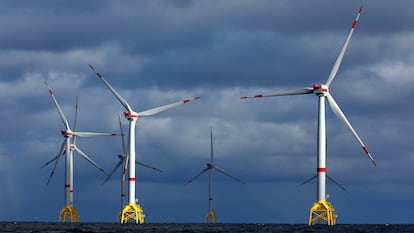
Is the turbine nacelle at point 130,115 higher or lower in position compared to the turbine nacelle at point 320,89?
higher

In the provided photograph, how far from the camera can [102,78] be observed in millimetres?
173250

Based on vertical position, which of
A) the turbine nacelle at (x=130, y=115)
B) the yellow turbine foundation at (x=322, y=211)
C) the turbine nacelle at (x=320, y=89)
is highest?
the turbine nacelle at (x=130, y=115)

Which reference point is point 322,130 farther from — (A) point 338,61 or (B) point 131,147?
(B) point 131,147

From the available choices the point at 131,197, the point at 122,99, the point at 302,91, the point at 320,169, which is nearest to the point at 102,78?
the point at 122,99

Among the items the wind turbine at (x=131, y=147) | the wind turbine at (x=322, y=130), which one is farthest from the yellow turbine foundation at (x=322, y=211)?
the wind turbine at (x=131, y=147)

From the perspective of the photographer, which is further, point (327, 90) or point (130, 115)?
point (130, 115)

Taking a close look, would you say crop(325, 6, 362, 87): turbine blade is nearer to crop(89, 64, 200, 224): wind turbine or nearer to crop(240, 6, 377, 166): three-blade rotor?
crop(240, 6, 377, 166): three-blade rotor

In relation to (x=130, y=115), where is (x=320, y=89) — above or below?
below

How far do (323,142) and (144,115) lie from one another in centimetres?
6353

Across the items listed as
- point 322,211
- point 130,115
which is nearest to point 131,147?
point 130,115

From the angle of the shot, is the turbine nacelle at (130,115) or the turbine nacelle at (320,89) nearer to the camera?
the turbine nacelle at (320,89)

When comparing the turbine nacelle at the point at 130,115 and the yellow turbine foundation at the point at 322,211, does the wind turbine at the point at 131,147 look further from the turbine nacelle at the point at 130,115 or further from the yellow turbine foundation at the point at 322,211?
the yellow turbine foundation at the point at 322,211

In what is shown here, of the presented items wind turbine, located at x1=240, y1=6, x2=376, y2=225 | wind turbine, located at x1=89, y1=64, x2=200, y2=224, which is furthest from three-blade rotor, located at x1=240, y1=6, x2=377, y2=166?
wind turbine, located at x1=89, y1=64, x2=200, y2=224

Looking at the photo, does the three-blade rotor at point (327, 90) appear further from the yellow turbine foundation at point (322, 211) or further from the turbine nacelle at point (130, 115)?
the turbine nacelle at point (130, 115)
